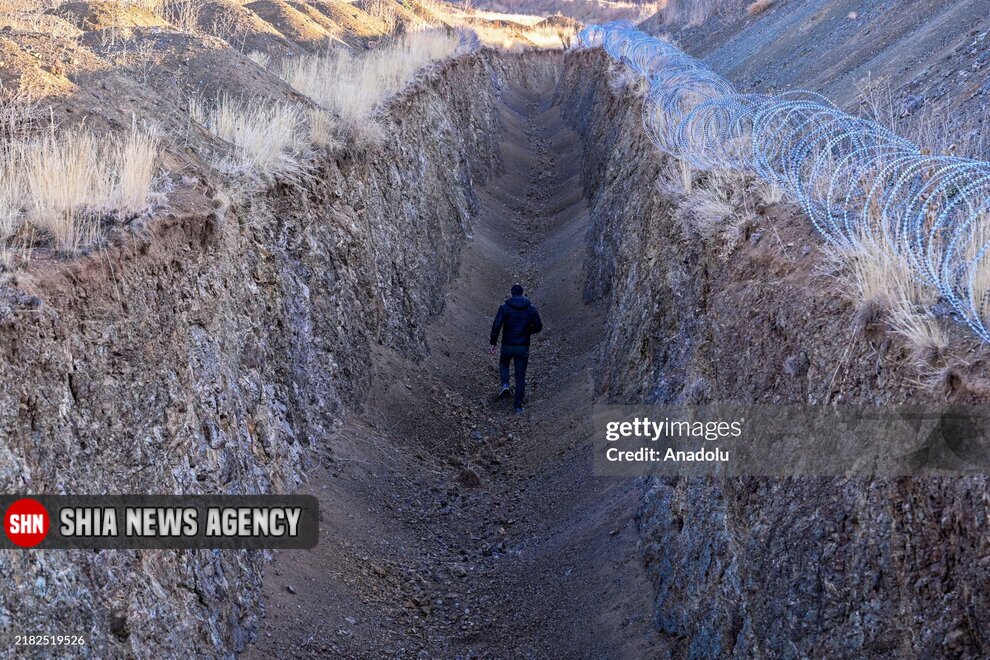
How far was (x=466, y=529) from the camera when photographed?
9.33 metres

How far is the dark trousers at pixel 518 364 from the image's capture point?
12203 millimetres

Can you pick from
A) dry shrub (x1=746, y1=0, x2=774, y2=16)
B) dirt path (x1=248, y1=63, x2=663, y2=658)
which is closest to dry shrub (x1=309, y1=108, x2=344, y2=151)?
dirt path (x1=248, y1=63, x2=663, y2=658)

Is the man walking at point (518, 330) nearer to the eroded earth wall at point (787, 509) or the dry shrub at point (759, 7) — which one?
the eroded earth wall at point (787, 509)

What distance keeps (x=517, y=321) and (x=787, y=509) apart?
7.31 m

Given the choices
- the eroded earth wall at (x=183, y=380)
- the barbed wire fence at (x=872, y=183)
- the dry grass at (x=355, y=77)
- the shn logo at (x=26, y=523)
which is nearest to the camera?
the shn logo at (x=26, y=523)

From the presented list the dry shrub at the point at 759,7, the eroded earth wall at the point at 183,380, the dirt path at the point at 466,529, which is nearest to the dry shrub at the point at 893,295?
the dirt path at the point at 466,529

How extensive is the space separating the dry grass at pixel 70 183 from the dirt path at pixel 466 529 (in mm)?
3000

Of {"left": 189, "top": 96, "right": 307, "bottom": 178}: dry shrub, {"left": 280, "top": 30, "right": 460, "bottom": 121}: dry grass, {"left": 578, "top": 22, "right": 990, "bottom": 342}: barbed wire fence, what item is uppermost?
{"left": 280, "top": 30, "right": 460, "bottom": 121}: dry grass

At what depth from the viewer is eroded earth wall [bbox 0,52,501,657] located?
4957mm

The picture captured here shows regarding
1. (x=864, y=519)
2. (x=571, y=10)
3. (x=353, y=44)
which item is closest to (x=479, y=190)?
(x=353, y=44)

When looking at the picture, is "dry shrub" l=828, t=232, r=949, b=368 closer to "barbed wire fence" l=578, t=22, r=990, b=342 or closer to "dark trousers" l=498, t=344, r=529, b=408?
"barbed wire fence" l=578, t=22, r=990, b=342

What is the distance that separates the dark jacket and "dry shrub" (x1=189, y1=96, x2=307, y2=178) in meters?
3.60

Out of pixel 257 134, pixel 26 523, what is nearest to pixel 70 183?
pixel 26 523

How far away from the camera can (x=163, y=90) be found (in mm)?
11086
